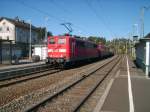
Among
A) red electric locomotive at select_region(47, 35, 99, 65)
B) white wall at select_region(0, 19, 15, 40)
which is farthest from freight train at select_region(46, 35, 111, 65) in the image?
white wall at select_region(0, 19, 15, 40)

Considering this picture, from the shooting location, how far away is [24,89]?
13.4 metres

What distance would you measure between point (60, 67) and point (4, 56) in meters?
17.0

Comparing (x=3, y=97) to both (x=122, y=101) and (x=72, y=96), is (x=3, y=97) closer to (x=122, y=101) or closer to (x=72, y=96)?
(x=72, y=96)

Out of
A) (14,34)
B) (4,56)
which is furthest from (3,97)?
(14,34)

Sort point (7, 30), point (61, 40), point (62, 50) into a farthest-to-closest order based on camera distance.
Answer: point (7, 30) < point (61, 40) < point (62, 50)

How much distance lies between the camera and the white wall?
74938mm

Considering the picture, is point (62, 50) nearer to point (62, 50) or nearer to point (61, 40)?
point (62, 50)

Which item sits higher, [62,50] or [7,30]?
[7,30]

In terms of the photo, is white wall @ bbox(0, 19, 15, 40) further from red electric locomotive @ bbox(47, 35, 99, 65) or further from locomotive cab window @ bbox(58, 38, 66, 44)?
locomotive cab window @ bbox(58, 38, 66, 44)

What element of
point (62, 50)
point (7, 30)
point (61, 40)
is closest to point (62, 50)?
point (62, 50)

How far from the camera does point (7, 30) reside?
2972 inches

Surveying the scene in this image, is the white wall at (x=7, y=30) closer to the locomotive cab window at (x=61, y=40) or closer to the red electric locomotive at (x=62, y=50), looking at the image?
the red electric locomotive at (x=62, y=50)

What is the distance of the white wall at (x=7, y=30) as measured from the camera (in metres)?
74.9

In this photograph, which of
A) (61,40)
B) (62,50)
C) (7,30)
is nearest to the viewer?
(62,50)
